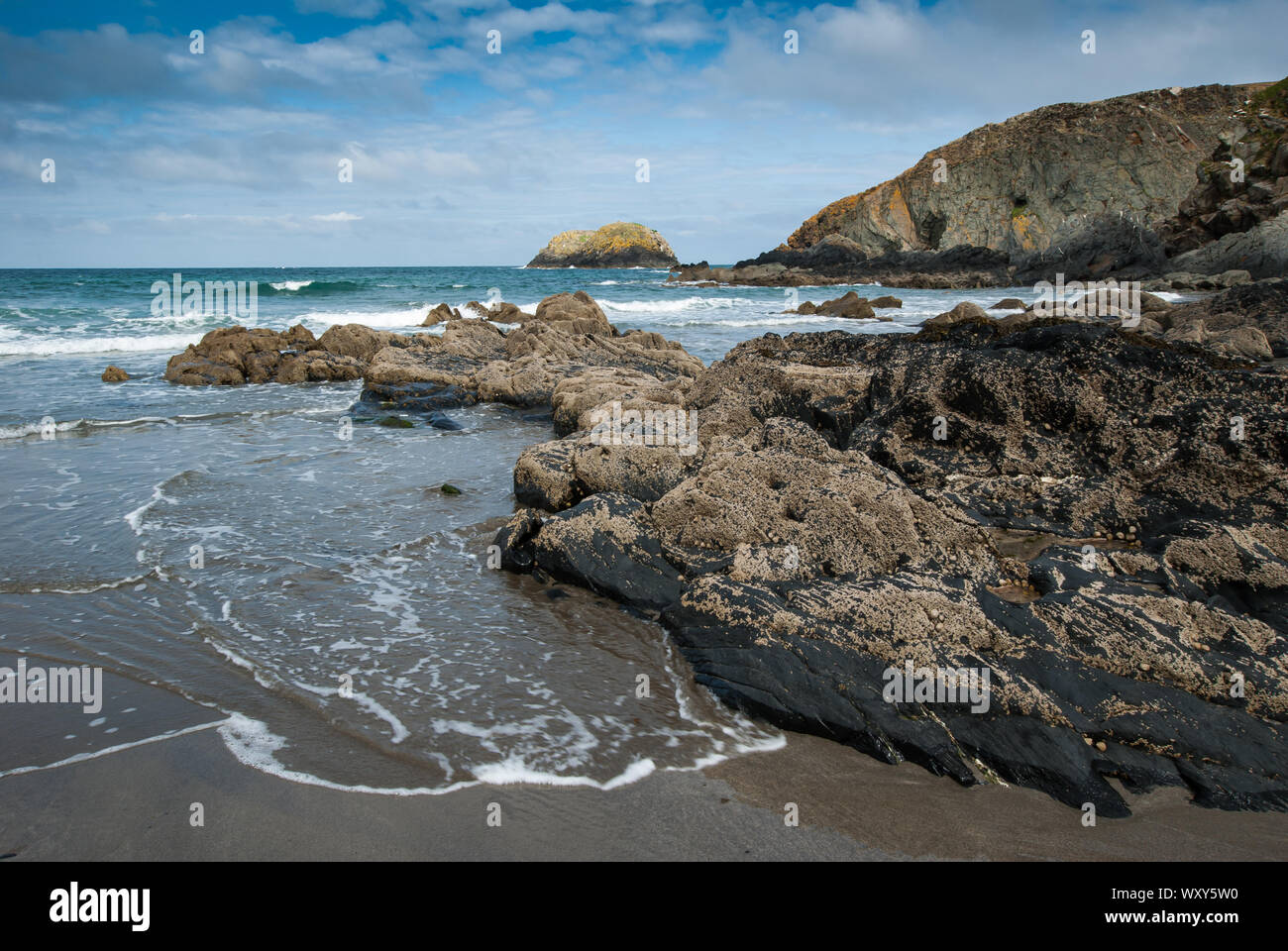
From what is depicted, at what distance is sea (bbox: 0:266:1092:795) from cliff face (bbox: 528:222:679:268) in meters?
100

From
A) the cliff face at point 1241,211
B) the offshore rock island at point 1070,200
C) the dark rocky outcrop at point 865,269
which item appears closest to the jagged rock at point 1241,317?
the cliff face at point 1241,211

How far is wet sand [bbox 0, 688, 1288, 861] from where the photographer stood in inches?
113

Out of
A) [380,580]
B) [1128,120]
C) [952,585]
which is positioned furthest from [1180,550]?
[1128,120]

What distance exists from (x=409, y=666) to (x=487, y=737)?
915 millimetres

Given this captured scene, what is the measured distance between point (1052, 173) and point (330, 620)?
77121 millimetres

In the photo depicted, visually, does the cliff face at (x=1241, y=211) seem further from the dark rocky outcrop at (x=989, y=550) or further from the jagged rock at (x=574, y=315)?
the dark rocky outcrop at (x=989, y=550)

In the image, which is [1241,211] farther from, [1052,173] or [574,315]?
[574,315]

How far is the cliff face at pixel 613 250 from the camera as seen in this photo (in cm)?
10694

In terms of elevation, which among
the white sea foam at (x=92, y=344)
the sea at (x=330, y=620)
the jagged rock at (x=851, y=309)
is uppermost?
the jagged rock at (x=851, y=309)

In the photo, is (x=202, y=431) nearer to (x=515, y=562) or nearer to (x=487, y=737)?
(x=515, y=562)

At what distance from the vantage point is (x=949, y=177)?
72.6 metres

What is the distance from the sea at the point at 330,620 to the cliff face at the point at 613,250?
3956 inches

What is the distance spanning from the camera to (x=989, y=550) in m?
4.87

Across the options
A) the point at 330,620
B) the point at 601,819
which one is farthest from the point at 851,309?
the point at 601,819
